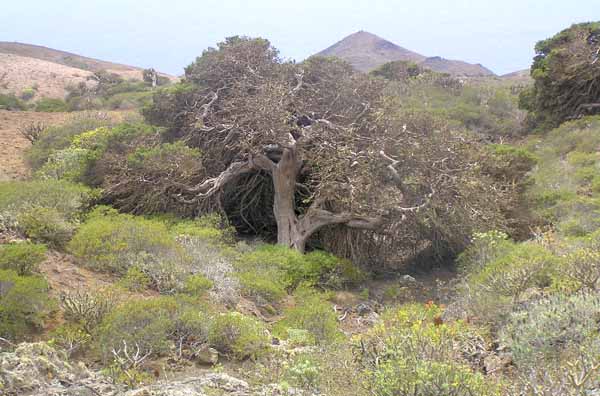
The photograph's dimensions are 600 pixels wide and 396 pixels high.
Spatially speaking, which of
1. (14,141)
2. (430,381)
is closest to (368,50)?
(14,141)

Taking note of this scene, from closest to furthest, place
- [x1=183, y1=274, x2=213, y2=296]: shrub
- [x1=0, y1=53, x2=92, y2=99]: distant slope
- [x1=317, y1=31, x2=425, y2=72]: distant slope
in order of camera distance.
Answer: [x1=183, y1=274, x2=213, y2=296]: shrub < [x1=0, y1=53, x2=92, y2=99]: distant slope < [x1=317, y1=31, x2=425, y2=72]: distant slope

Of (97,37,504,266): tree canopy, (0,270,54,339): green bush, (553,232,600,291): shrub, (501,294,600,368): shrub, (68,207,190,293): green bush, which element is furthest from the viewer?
(97,37,504,266): tree canopy

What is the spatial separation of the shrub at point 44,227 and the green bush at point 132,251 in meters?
0.23

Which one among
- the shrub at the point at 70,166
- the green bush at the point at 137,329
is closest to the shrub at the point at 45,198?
the shrub at the point at 70,166

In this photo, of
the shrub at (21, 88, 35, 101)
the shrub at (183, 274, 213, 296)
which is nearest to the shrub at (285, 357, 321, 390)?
the shrub at (183, 274, 213, 296)

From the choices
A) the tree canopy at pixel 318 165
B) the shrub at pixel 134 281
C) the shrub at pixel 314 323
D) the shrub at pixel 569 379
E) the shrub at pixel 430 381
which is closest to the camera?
the shrub at pixel 569 379

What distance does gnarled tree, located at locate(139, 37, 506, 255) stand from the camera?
10328mm

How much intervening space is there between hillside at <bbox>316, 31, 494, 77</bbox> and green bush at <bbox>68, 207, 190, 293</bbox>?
2699 inches

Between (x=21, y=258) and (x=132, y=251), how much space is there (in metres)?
1.75

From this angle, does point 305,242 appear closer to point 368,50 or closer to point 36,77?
point 36,77

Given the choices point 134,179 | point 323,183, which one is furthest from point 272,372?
point 134,179

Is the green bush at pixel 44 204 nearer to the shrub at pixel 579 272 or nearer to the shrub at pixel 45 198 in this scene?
the shrub at pixel 45 198

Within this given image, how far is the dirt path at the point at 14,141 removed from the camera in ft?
44.6

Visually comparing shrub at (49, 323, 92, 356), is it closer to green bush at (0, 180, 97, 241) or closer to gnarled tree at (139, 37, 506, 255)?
green bush at (0, 180, 97, 241)
